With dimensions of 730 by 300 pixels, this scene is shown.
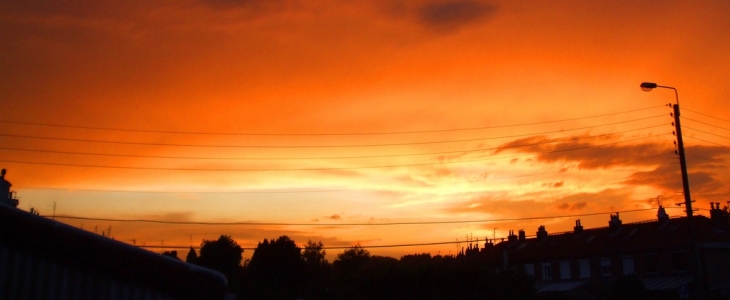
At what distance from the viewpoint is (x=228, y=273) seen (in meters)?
97.6

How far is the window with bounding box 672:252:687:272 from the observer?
5384 centimetres

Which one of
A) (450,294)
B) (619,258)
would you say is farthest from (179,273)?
(619,258)

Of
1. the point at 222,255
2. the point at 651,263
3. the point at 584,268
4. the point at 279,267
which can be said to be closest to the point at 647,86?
the point at 651,263

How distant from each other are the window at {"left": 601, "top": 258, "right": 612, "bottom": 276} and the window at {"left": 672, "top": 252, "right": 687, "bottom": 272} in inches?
279

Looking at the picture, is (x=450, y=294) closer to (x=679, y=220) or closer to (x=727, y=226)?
(x=679, y=220)

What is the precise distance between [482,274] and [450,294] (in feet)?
9.80

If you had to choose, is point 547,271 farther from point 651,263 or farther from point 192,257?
point 192,257

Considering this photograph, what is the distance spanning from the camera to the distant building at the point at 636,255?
53.5 meters

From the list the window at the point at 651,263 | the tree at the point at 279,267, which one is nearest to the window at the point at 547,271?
the window at the point at 651,263

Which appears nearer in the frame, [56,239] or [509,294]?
[56,239]

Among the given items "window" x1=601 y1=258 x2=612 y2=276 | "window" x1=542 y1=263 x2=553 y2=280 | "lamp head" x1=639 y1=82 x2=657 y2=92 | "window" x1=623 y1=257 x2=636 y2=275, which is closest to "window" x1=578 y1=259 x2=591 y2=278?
"window" x1=601 y1=258 x2=612 y2=276

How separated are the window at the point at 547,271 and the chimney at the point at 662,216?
1256cm

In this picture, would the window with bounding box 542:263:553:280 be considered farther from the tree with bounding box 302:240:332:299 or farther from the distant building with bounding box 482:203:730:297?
the tree with bounding box 302:240:332:299

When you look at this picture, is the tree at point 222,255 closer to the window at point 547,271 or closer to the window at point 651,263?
the window at point 547,271
